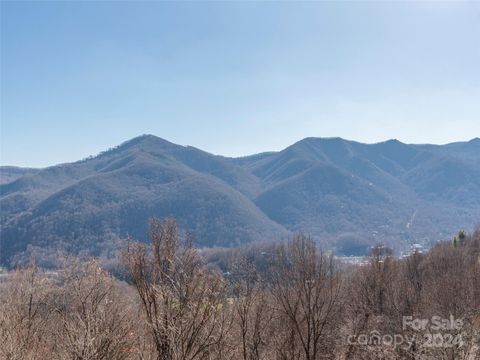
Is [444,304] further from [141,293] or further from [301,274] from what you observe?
[141,293]

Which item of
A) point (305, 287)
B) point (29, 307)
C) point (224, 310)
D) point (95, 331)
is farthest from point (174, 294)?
point (29, 307)

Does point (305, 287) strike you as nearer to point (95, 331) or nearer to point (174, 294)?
point (174, 294)

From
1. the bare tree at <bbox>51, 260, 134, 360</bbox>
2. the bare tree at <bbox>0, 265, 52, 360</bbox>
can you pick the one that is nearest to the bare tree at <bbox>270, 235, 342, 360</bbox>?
the bare tree at <bbox>51, 260, 134, 360</bbox>

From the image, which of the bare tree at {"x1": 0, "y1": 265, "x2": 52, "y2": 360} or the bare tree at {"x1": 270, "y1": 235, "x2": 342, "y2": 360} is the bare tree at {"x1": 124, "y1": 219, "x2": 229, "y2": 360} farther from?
the bare tree at {"x1": 0, "y1": 265, "x2": 52, "y2": 360}

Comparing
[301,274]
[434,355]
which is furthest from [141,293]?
[434,355]

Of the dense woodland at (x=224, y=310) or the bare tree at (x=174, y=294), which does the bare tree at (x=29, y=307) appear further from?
the bare tree at (x=174, y=294)

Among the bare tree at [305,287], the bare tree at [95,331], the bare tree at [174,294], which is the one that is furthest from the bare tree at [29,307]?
the bare tree at [305,287]

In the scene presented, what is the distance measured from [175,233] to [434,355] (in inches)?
454

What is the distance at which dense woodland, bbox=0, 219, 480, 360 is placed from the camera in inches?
674

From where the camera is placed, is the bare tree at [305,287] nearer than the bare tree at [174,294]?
No

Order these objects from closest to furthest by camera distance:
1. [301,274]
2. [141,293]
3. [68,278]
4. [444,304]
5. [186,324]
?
[186,324] < [141,293] < [301,274] < [444,304] < [68,278]

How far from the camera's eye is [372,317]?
35.9 m

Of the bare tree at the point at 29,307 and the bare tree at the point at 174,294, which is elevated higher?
the bare tree at the point at 174,294

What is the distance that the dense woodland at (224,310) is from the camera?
1711 centimetres
